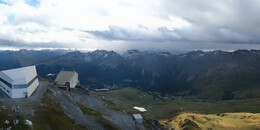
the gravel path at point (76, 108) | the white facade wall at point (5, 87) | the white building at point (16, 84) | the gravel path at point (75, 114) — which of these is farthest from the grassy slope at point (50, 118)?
the white facade wall at point (5, 87)

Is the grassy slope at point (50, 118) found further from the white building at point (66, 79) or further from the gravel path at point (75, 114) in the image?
the white building at point (66, 79)

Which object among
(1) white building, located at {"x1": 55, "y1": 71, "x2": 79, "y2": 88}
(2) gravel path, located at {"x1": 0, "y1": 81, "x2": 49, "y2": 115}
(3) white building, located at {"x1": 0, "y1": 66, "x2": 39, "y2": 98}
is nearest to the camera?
(2) gravel path, located at {"x1": 0, "y1": 81, "x2": 49, "y2": 115}

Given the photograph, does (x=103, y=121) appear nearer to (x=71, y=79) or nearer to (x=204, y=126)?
(x=71, y=79)

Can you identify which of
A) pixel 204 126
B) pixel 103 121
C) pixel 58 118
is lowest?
pixel 204 126

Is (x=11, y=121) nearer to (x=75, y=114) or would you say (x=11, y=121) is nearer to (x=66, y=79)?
(x=75, y=114)

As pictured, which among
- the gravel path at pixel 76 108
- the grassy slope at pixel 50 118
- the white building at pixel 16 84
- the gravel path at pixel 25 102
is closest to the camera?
the grassy slope at pixel 50 118

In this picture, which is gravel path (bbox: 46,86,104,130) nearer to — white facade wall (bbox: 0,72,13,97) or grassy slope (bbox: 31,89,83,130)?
grassy slope (bbox: 31,89,83,130)

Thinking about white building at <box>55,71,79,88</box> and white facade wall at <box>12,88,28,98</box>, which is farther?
white building at <box>55,71,79,88</box>

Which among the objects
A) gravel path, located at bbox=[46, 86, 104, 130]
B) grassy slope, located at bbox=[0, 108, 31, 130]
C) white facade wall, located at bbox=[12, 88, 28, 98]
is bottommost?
gravel path, located at bbox=[46, 86, 104, 130]

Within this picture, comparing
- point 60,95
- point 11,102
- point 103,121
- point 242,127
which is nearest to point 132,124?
point 103,121

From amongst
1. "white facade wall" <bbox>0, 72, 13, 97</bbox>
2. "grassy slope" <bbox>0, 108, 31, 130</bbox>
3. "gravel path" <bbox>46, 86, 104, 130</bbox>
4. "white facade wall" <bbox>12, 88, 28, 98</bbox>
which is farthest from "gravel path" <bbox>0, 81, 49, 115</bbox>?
"gravel path" <bbox>46, 86, 104, 130</bbox>

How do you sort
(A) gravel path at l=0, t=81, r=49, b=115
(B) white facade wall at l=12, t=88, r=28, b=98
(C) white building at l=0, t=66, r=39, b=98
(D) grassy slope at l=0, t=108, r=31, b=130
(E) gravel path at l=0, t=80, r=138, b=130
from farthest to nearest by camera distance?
(C) white building at l=0, t=66, r=39, b=98, (B) white facade wall at l=12, t=88, r=28, b=98, (E) gravel path at l=0, t=80, r=138, b=130, (A) gravel path at l=0, t=81, r=49, b=115, (D) grassy slope at l=0, t=108, r=31, b=130
